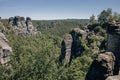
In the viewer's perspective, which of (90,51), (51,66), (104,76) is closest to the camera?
(104,76)

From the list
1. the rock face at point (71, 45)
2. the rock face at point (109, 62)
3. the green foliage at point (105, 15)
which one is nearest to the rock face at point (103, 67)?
the rock face at point (109, 62)

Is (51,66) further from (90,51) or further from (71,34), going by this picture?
(71,34)

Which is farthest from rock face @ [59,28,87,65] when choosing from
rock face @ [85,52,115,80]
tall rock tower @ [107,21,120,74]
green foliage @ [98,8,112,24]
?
rock face @ [85,52,115,80]

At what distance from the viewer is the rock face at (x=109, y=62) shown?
148ft

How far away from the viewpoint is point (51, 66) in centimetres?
8619

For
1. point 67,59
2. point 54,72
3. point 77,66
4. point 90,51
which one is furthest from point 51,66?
point 67,59

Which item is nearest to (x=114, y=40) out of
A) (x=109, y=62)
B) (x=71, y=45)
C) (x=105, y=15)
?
(x=109, y=62)

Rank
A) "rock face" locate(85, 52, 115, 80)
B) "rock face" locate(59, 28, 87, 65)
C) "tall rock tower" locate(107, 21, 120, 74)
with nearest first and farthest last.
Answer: "rock face" locate(85, 52, 115, 80) < "tall rock tower" locate(107, 21, 120, 74) < "rock face" locate(59, 28, 87, 65)

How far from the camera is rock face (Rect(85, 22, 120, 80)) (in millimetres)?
45000

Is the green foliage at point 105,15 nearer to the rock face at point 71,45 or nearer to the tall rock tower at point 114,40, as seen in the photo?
the rock face at point 71,45

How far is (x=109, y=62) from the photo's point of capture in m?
45.5

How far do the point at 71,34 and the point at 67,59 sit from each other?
424 inches

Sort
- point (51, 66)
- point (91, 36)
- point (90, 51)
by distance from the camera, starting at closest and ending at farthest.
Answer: point (51, 66), point (90, 51), point (91, 36)

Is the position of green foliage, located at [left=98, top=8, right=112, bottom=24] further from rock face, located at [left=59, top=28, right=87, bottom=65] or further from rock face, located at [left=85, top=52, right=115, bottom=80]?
rock face, located at [left=85, top=52, right=115, bottom=80]
